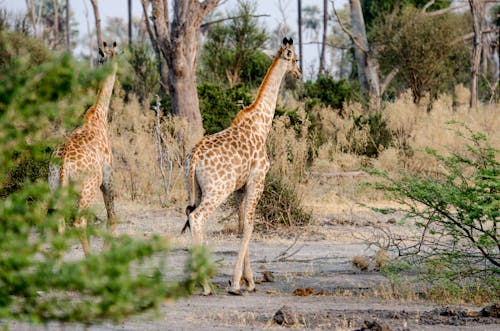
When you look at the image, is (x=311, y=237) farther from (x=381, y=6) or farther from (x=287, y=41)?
(x=381, y=6)

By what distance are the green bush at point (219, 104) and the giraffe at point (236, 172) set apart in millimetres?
10338

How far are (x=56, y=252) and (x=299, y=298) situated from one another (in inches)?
202

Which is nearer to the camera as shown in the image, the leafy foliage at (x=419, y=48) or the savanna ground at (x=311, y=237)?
the savanna ground at (x=311, y=237)

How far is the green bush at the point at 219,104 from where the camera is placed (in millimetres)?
19656

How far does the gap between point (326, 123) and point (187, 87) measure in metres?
4.07

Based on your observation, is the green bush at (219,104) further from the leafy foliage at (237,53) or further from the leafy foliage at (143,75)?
the leafy foliage at (143,75)

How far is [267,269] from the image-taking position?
9602 millimetres

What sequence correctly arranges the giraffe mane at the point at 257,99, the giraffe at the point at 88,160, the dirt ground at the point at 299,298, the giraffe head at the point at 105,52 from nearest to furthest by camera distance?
the dirt ground at the point at 299,298
the giraffe at the point at 88,160
the giraffe mane at the point at 257,99
the giraffe head at the point at 105,52

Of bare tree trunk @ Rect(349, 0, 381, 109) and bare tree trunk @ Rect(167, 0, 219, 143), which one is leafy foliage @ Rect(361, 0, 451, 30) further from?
bare tree trunk @ Rect(167, 0, 219, 143)

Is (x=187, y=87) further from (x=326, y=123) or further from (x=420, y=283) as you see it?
(x=420, y=283)

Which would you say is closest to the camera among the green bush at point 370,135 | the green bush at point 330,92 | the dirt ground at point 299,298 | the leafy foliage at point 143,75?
the dirt ground at point 299,298

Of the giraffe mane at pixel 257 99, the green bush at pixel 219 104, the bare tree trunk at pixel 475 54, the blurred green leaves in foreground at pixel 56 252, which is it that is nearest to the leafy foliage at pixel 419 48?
the bare tree trunk at pixel 475 54

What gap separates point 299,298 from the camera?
7.91 m

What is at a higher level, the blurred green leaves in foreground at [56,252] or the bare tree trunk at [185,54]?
the bare tree trunk at [185,54]
